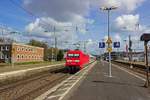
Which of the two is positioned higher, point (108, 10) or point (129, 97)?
point (108, 10)

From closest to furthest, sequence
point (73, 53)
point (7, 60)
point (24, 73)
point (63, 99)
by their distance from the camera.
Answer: point (63, 99)
point (24, 73)
point (73, 53)
point (7, 60)

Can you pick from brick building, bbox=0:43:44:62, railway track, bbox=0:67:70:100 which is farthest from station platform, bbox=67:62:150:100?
brick building, bbox=0:43:44:62

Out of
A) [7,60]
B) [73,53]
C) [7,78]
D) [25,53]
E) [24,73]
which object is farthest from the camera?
[25,53]

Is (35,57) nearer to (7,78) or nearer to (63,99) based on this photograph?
(7,78)

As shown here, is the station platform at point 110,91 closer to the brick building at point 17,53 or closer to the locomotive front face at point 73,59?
the locomotive front face at point 73,59

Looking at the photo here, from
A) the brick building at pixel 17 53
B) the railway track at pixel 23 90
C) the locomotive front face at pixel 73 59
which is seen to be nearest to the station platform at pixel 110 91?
the railway track at pixel 23 90

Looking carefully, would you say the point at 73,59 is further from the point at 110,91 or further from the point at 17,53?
the point at 17,53

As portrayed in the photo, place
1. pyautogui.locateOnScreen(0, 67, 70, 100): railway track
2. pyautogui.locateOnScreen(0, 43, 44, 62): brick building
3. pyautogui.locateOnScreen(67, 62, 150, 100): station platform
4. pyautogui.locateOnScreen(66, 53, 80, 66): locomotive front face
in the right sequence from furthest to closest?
pyautogui.locateOnScreen(0, 43, 44, 62): brick building, pyautogui.locateOnScreen(66, 53, 80, 66): locomotive front face, pyautogui.locateOnScreen(0, 67, 70, 100): railway track, pyautogui.locateOnScreen(67, 62, 150, 100): station platform

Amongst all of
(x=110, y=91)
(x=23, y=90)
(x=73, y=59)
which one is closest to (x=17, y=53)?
(x=73, y=59)

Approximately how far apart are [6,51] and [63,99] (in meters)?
98.5

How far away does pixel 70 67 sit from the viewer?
48.0 m

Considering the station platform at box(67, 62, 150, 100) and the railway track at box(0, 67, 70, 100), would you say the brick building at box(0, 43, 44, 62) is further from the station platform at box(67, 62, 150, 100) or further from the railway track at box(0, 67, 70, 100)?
the station platform at box(67, 62, 150, 100)

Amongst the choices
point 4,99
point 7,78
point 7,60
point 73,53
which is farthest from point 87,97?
point 7,60

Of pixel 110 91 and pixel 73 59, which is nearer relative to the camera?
pixel 110 91
